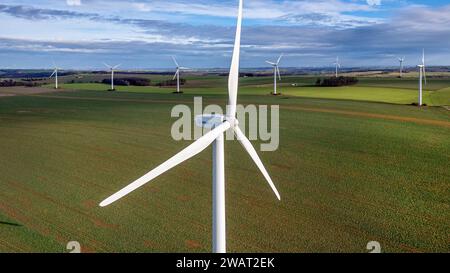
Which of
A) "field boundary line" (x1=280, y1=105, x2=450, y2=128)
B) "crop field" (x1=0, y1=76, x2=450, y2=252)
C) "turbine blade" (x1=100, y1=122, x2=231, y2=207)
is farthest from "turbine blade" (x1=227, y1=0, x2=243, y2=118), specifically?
"field boundary line" (x1=280, y1=105, x2=450, y2=128)

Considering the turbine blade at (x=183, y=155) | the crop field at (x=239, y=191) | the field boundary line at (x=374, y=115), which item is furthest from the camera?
the field boundary line at (x=374, y=115)

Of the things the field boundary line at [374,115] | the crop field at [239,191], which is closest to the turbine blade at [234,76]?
the crop field at [239,191]

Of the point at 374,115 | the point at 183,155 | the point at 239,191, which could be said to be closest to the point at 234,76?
the point at 183,155

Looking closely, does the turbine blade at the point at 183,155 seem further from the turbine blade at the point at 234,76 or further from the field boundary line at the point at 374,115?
the field boundary line at the point at 374,115

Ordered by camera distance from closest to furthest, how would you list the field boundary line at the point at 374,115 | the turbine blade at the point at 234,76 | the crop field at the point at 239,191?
1. the turbine blade at the point at 234,76
2. the crop field at the point at 239,191
3. the field boundary line at the point at 374,115

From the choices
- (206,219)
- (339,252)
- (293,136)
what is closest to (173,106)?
(293,136)

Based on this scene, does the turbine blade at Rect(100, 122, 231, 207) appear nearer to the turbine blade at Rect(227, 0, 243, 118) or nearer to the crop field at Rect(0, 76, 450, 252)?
the turbine blade at Rect(227, 0, 243, 118)
